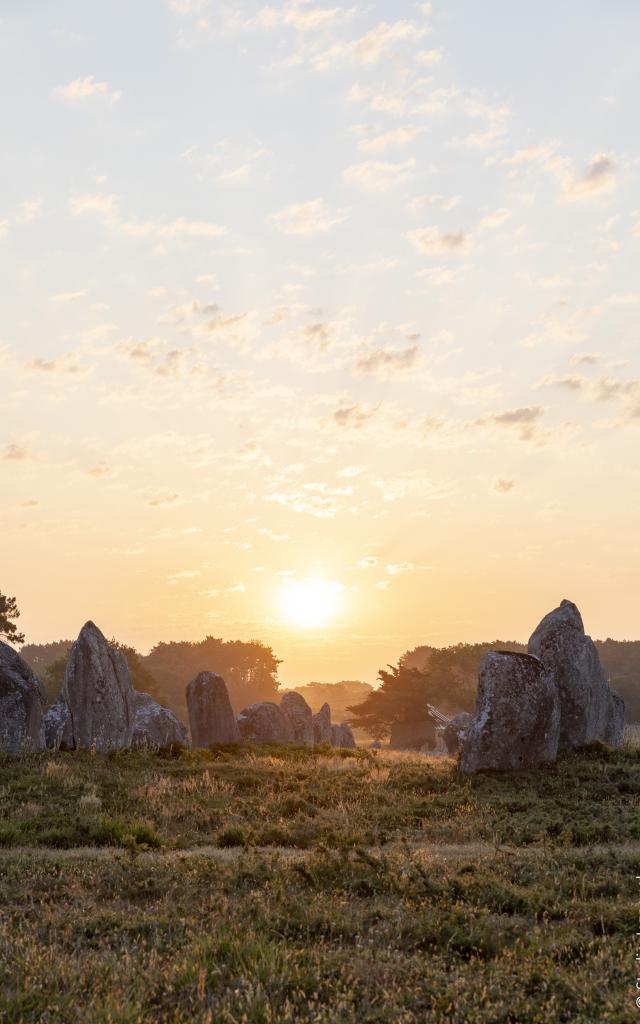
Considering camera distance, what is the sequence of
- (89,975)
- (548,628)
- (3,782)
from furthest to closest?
(548,628) → (3,782) → (89,975)

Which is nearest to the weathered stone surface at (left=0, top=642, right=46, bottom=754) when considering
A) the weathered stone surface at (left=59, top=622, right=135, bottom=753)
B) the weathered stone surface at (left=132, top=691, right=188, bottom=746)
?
the weathered stone surface at (left=59, top=622, right=135, bottom=753)

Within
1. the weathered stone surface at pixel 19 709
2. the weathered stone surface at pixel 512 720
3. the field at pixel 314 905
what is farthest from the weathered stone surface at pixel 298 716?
the field at pixel 314 905

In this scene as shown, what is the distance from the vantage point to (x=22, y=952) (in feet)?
28.6

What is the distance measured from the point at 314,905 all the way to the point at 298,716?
134 feet

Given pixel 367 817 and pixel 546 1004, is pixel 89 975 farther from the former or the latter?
pixel 367 817

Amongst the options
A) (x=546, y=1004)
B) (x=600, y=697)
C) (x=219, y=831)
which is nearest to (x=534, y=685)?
(x=600, y=697)

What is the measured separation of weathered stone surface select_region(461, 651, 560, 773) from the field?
2.85 meters

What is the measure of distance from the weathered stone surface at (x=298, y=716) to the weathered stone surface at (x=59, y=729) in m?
21.7

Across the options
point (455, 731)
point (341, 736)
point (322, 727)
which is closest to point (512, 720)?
point (455, 731)

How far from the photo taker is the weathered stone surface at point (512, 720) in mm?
25594

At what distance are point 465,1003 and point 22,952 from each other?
482 cm

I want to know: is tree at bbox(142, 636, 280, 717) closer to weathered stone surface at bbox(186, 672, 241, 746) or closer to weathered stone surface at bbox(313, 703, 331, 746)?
weathered stone surface at bbox(313, 703, 331, 746)

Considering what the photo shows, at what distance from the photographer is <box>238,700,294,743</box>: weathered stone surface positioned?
43.8m

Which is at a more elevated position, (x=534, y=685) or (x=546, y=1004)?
(x=534, y=685)
